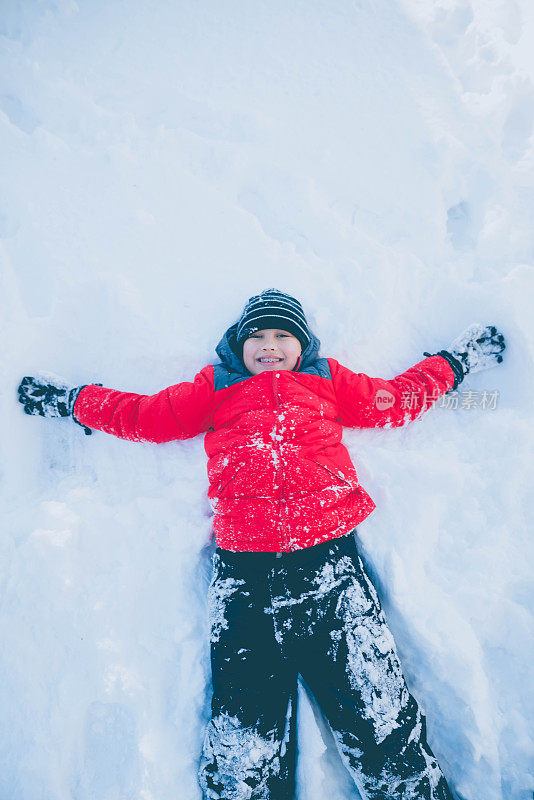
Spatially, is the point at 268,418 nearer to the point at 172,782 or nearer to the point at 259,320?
the point at 259,320

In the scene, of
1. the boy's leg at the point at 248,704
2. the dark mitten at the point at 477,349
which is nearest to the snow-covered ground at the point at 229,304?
the dark mitten at the point at 477,349

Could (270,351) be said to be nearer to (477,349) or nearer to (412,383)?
(412,383)

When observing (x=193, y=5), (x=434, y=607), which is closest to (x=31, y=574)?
(x=434, y=607)

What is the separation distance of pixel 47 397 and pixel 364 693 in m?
2.01

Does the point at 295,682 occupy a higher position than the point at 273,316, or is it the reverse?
the point at 273,316

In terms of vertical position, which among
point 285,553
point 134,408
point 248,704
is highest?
point 134,408

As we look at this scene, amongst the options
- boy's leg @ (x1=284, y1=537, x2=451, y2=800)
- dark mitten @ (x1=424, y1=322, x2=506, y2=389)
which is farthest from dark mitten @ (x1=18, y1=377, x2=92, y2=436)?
dark mitten @ (x1=424, y1=322, x2=506, y2=389)

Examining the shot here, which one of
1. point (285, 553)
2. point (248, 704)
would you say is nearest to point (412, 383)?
point (285, 553)

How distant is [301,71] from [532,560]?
3112 millimetres

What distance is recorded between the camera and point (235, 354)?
2.20 meters

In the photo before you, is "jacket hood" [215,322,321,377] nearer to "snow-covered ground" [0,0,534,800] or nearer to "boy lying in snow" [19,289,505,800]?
"boy lying in snow" [19,289,505,800]

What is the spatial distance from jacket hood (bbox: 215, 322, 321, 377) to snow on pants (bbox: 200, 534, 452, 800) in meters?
0.92

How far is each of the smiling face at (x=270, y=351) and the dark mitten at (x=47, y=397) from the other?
93 centimetres

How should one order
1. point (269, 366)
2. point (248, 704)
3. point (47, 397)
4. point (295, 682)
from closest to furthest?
1. point (248, 704)
2. point (295, 682)
3. point (269, 366)
4. point (47, 397)
